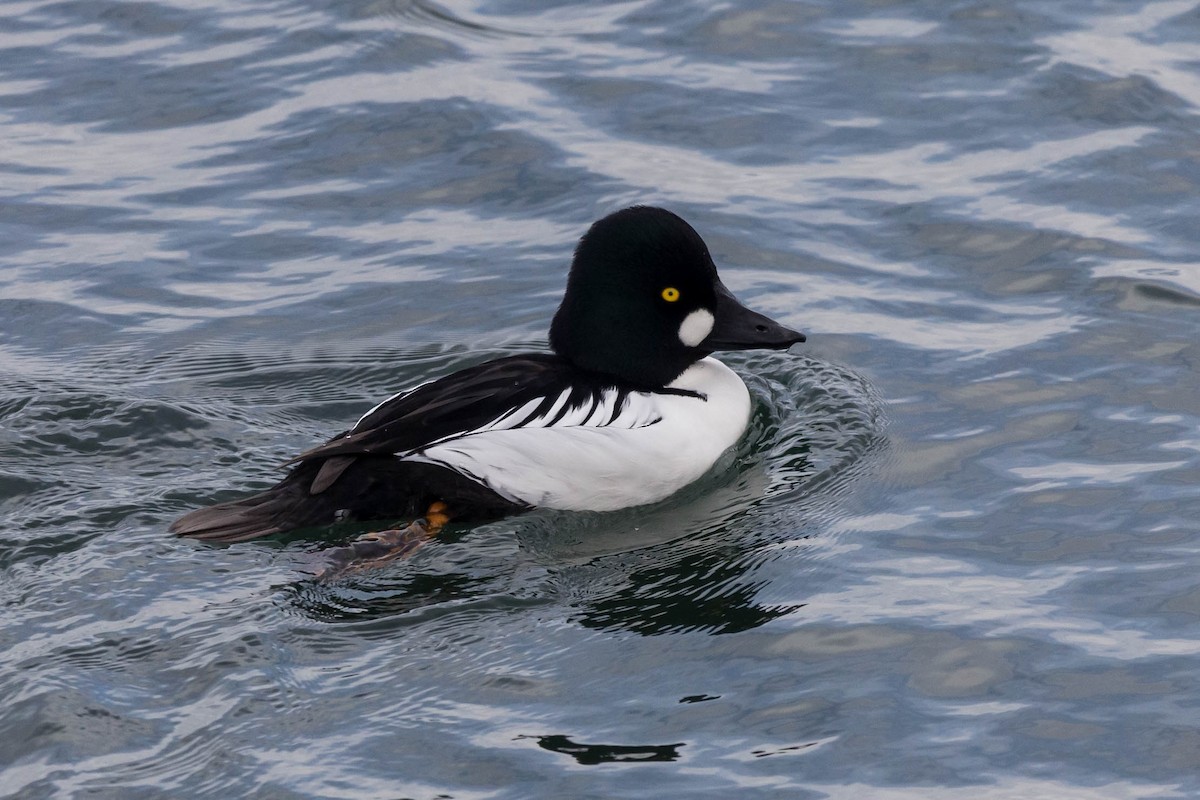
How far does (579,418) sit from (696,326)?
80cm

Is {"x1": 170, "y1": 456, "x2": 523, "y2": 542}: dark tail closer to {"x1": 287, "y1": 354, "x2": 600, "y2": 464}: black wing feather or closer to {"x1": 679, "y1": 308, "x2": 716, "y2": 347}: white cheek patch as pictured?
{"x1": 287, "y1": 354, "x2": 600, "y2": 464}: black wing feather

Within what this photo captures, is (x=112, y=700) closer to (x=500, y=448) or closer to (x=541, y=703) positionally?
(x=541, y=703)

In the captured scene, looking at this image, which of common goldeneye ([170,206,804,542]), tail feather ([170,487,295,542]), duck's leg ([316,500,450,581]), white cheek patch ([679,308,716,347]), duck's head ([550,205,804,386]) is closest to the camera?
duck's leg ([316,500,450,581])

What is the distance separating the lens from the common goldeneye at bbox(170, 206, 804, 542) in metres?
7.15

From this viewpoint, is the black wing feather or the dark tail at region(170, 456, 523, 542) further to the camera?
the black wing feather

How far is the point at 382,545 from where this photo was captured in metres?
6.97

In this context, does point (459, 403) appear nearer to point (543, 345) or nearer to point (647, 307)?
point (647, 307)

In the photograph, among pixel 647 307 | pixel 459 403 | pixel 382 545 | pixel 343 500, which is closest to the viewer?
pixel 382 545

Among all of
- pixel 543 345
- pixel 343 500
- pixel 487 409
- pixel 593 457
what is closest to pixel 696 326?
pixel 593 457

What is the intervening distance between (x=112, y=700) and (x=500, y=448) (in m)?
2.12

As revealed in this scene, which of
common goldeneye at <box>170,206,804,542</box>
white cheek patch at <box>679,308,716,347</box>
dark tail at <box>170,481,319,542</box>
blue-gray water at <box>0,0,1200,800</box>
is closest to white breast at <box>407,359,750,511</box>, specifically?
common goldeneye at <box>170,206,804,542</box>

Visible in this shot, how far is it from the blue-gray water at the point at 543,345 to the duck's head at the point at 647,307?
23.3 inches

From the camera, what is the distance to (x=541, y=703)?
6.02 metres

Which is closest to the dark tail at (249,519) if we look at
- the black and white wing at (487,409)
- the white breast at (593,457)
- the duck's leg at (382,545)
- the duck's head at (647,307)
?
the black and white wing at (487,409)
